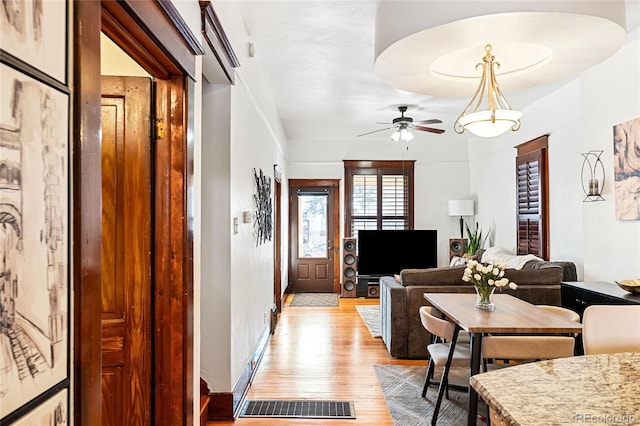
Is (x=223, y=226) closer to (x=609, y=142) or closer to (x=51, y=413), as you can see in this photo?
(x=51, y=413)

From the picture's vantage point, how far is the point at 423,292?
4.23 metres

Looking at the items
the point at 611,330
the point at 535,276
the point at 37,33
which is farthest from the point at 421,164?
the point at 37,33

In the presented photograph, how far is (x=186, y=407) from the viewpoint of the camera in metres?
1.99

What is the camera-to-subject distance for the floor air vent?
10.1 ft

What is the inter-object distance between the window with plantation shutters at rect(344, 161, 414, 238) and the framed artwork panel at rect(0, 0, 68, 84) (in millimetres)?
7377

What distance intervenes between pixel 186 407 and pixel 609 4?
3293 mm

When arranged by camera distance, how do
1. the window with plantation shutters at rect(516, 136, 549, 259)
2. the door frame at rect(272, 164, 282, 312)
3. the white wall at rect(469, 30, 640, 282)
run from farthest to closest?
the door frame at rect(272, 164, 282, 312), the window with plantation shutters at rect(516, 136, 549, 259), the white wall at rect(469, 30, 640, 282)

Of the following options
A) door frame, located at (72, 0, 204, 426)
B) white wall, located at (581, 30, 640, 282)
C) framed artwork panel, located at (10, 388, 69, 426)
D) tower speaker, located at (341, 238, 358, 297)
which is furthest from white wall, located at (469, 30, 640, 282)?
framed artwork panel, located at (10, 388, 69, 426)

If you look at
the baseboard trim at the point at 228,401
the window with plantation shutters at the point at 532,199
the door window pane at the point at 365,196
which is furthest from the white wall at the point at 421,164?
the baseboard trim at the point at 228,401

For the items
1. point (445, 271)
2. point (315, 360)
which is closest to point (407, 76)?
point (445, 271)

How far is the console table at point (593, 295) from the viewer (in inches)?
123

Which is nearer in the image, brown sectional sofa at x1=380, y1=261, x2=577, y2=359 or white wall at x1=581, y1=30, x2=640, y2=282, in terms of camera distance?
white wall at x1=581, y1=30, x2=640, y2=282

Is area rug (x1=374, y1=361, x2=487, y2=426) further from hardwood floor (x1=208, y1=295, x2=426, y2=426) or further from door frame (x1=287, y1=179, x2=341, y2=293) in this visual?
door frame (x1=287, y1=179, x2=341, y2=293)

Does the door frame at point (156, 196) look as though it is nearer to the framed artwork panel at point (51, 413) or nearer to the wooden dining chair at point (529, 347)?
the framed artwork panel at point (51, 413)
